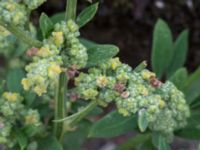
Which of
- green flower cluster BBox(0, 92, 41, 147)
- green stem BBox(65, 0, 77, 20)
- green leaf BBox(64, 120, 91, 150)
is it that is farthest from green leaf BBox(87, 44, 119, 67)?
green leaf BBox(64, 120, 91, 150)

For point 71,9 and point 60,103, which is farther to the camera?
point 60,103

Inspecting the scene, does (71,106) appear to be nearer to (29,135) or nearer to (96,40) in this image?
(29,135)

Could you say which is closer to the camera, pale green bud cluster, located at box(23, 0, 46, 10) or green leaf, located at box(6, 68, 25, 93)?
pale green bud cluster, located at box(23, 0, 46, 10)

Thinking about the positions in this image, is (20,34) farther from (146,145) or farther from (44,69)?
(146,145)

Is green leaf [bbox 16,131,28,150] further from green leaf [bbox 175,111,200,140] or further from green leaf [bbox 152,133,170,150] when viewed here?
green leaf [bbox 175,111,200,140]

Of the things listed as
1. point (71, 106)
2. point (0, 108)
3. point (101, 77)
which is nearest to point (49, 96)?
point (71, 106)

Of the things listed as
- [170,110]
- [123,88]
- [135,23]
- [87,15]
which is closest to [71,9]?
[87,15]
